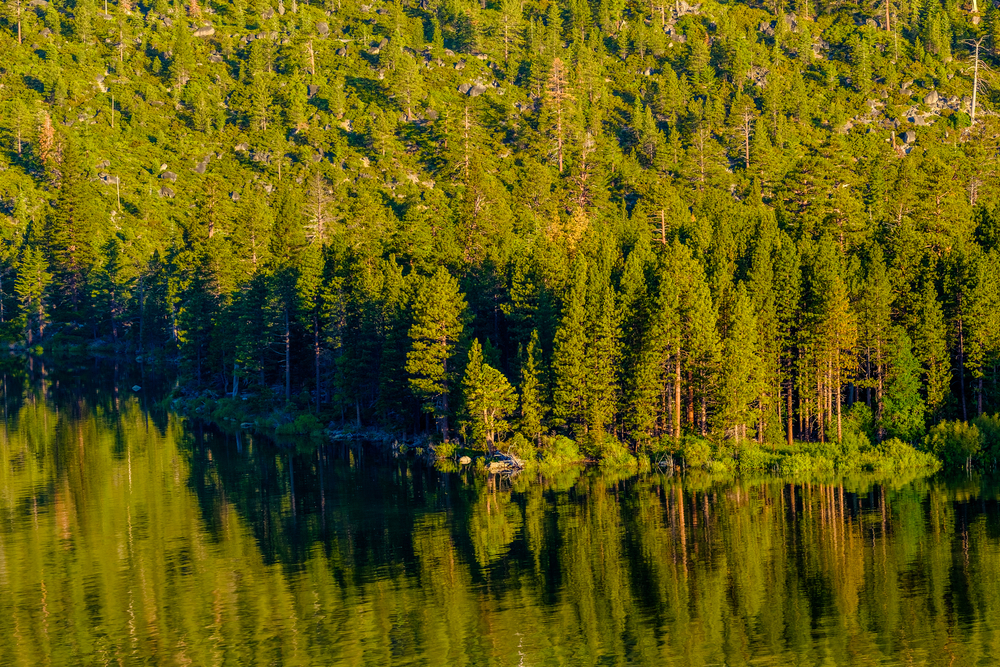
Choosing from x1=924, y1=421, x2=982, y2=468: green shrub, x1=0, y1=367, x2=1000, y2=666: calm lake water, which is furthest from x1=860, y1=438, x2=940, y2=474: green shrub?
x1=0, y1=367, x2=1000, y2=666: calm lake water

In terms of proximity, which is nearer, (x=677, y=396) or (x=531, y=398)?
(x=531, y=398)

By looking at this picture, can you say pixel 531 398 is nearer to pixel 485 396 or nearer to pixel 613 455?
pixel 485 396

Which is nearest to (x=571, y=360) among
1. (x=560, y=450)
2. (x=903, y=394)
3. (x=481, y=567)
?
(x=560, y=450)

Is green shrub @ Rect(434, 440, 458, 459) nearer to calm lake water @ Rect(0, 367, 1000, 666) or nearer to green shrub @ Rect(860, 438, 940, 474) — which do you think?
calm lake water @ Rect(0, 367, 1000, 666)

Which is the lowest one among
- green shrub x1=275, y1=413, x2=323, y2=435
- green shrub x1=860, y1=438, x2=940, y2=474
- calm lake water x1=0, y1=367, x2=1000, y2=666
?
calm lake water x1=0, y1=367, x2=1000, y2=666

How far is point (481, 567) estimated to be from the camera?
5728 cm

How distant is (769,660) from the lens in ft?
143

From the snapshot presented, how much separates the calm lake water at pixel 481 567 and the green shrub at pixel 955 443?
507cm

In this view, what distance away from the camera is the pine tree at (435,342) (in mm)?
83625

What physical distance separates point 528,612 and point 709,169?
124 m

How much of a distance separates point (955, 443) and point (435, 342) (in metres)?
41.9

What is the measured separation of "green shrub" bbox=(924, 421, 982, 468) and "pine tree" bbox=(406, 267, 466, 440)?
126ft

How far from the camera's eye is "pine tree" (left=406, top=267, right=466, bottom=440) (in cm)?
8362

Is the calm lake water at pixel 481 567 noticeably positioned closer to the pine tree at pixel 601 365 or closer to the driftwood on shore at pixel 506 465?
the driftwood on shore at pixel 506 465
